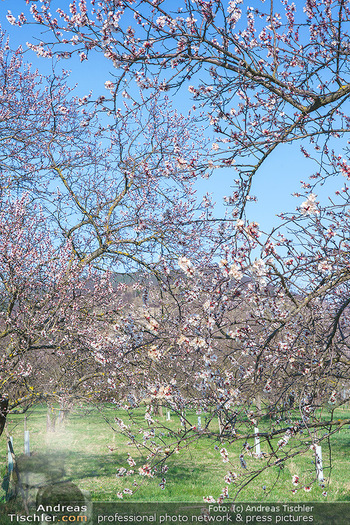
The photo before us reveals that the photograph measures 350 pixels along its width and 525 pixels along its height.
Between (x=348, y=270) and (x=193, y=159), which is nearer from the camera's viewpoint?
(x=348, y=270)

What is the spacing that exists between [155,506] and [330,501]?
12.9ft

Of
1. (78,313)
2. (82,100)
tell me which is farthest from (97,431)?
(82,100)

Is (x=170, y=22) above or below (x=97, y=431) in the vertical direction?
above

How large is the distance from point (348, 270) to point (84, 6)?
365cm

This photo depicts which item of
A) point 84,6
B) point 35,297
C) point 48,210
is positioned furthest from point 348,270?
point 48,210

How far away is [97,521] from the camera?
8.33m

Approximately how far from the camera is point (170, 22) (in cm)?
418

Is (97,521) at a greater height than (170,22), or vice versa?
(170,22)

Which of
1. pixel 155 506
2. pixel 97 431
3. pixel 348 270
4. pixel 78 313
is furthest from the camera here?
pixel 97 431

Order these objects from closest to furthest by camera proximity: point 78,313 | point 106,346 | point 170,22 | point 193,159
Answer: point 170,22 < point 193,159 < point 106,346 < point 78,313

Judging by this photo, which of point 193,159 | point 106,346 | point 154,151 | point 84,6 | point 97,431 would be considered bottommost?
point 97,431

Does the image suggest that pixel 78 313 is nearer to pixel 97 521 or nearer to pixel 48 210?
pixel 48 210

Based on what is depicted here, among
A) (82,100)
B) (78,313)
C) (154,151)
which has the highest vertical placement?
(154,151)

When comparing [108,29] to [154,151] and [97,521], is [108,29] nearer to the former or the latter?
[154,151]
